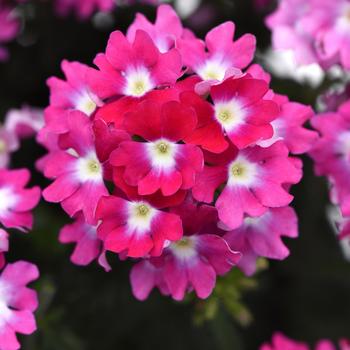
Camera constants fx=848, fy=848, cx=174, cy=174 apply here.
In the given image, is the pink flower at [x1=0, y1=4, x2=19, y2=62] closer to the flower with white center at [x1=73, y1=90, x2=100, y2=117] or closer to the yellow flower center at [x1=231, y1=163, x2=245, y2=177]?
the flower with white center at [x1=73, y1=90, x2=100, y2=117]

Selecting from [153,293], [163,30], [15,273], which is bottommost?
[153,293]

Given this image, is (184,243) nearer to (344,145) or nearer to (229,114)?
(229,114)

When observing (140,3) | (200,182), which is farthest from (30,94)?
(200,182)

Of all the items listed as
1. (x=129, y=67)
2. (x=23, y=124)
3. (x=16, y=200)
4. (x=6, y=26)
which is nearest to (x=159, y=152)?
(x=129, y=67)

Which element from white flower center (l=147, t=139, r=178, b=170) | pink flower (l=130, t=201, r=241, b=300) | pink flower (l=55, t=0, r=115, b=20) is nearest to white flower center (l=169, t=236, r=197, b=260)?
pink flower (l=130, t=201, r=241, b=300)

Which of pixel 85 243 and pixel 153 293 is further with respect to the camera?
pixel 153 293

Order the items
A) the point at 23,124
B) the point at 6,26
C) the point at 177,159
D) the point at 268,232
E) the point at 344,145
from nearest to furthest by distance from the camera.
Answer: the point at 177,159, the point at 268,232, the point at 344,145, the point at 23,124, the point at 6,26
